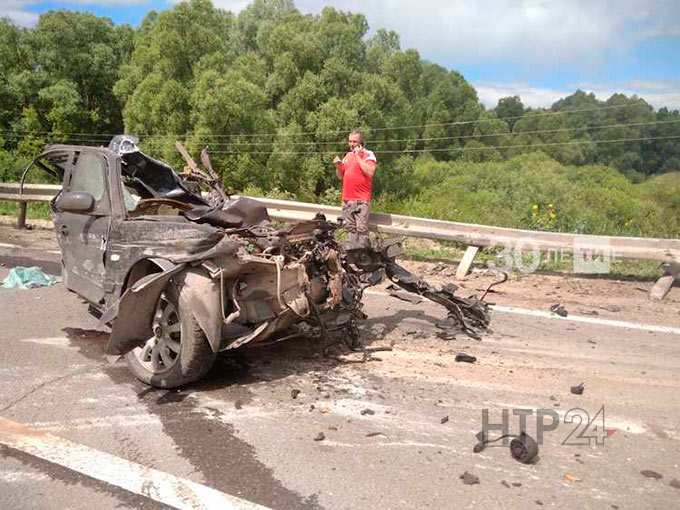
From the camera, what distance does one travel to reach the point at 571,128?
245 feet

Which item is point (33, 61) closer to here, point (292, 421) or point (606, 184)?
point (606, 184)

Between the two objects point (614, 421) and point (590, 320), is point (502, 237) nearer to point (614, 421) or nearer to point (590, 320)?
point (590, 320)

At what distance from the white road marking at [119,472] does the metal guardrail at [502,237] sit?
6.64m

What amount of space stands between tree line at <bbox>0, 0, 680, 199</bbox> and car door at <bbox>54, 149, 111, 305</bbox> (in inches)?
831

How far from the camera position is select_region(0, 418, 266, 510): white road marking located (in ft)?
10.6

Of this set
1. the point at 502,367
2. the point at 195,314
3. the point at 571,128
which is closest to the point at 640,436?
the point at 502,367

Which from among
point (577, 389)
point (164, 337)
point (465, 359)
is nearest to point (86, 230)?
point (164, 337)

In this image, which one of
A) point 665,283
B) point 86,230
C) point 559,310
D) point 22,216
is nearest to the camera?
point 86,230

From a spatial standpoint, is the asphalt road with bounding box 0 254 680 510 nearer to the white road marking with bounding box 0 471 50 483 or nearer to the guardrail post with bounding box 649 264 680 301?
the white road marking with bounding box 0 471 50 483

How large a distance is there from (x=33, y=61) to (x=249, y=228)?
45.7 metres

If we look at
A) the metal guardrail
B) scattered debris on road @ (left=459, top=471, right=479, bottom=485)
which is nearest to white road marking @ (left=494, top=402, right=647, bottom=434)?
scattered debris on road @ (left=459, top=471, right=479, bottom=485)

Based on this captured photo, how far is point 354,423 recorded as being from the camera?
13.7 ft

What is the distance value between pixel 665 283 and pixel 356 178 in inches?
172

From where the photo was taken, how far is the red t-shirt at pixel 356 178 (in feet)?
30.5
